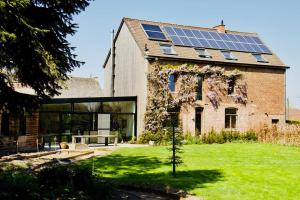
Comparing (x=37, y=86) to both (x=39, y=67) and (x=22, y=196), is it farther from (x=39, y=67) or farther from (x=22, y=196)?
(x=22, y=196)

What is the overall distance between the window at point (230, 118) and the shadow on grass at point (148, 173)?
1474 cm

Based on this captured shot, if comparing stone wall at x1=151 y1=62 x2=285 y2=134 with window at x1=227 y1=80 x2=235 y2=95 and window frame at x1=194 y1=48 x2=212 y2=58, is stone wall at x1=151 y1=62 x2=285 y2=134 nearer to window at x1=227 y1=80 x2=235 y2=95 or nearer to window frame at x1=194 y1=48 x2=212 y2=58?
window at x1=227 y1=80 x2=235 y2=95

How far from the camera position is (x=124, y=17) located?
33.8m

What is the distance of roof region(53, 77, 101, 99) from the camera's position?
40.6 meters

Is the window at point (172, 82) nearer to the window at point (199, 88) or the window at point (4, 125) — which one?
the window at point (199, 88)

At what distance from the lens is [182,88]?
30953mm

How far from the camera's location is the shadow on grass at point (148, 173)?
43.0 ft

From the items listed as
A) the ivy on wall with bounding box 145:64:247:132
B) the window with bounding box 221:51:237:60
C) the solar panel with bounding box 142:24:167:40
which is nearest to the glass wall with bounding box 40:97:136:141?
the ivy on wall with bounding box 145:64:247:132

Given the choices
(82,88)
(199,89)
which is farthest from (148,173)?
(82,88)

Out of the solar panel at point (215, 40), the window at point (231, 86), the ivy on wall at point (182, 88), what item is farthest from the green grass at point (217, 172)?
the solar panel at point (215, 40)

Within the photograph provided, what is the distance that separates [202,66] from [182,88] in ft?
9.20

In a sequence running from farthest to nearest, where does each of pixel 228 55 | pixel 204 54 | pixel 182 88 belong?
pixel 228 55 < pixel 204 54 < pixel 182 88

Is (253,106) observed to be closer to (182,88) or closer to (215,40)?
(215,40)

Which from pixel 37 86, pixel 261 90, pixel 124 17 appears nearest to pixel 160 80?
pixel 124 17
